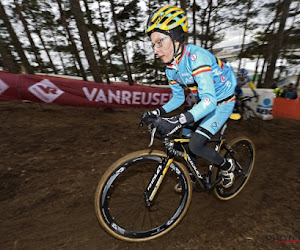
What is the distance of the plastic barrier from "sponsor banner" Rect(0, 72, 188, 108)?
631 centimetres

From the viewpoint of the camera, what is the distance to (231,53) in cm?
7862

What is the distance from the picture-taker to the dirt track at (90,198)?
252 cm

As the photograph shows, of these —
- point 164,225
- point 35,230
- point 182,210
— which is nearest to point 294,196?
point 182,210

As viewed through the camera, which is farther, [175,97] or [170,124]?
[175,97]

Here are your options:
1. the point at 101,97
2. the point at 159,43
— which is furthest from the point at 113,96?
the point at 159,43

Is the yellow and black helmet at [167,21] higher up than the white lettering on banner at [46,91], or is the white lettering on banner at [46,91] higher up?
the yellow and black helmet at [167,21]

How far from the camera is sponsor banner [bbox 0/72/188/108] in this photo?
6789 millimetres

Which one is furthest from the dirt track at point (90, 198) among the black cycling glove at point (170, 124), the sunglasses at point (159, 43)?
the sunglasses at point (159, 43)

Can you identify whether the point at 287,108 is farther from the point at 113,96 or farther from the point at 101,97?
the point at 101,97

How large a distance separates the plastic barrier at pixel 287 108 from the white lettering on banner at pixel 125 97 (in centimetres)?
631

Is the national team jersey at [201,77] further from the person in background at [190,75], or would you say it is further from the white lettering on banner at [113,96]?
the white lettering on banner at [113,96]

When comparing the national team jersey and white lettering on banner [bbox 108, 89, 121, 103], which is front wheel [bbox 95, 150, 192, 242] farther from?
white lettering on banner [bbox 108, 89, 121, 103]

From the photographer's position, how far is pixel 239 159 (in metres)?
3.55

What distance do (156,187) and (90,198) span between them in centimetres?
158
